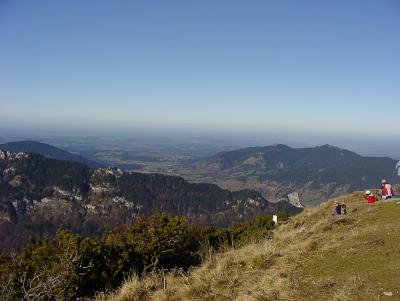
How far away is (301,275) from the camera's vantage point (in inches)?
341

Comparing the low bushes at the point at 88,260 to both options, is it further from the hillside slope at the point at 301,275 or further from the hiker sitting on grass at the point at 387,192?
the hiker sitting on grass at the point at 387,192

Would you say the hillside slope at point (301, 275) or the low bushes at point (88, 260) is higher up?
the hillside slope at point (301, 275)

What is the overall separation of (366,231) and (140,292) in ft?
20.9

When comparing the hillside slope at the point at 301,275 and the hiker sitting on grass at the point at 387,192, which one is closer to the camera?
the hillside slope at the point at 301,275

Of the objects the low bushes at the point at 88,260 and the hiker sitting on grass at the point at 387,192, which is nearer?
the low bushes at the point at 88,260

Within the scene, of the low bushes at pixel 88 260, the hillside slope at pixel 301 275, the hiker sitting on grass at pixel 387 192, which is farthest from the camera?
the hiker sitting on grass at pixel 387 192

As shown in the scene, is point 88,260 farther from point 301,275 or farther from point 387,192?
point 387,192

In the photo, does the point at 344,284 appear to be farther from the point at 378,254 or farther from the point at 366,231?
the point at 366,231

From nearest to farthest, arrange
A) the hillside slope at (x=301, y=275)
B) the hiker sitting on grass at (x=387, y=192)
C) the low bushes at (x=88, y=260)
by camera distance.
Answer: the hillside slope at (x=301, y=275) → the low bushes at (x=88, y=260) → the hiker sitting on grass at (x=387, y=192)

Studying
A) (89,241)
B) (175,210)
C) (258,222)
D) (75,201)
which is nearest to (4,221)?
(75,201)

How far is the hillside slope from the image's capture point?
294 inches

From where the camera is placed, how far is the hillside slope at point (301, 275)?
746 cm

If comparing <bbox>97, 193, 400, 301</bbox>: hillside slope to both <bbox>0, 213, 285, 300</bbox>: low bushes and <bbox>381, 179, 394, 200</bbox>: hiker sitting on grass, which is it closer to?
<bbox>0, 213, 285, 300</bbox>: low bushes

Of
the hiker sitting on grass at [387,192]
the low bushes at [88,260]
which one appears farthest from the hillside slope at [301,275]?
the hiker sitting on grass at [387,192]
